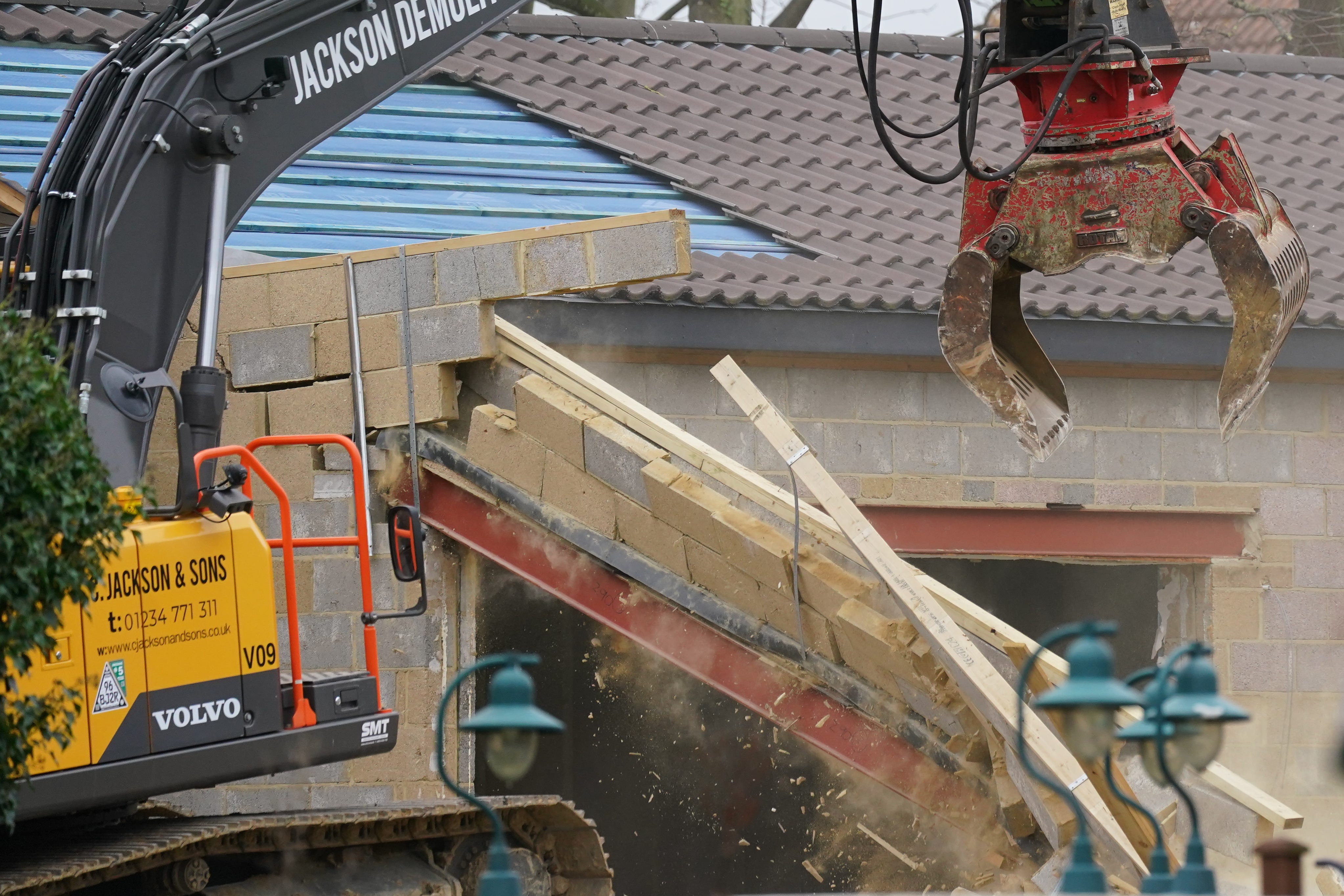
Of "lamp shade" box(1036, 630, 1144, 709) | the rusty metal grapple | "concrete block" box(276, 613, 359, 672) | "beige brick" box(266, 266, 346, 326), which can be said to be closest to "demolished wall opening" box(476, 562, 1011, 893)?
"concrete block" box(276, 613, 359, 672)

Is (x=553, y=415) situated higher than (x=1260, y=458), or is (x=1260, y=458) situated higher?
(x=553, y=415)

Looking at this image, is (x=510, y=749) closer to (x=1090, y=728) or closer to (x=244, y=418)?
→ (x=1090, y=728)

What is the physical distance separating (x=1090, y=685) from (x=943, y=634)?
3.54 m

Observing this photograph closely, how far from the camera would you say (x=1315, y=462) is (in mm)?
9547

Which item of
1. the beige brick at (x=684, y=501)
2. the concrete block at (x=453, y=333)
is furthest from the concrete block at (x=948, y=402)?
the concrete block at (x=453, y=333)

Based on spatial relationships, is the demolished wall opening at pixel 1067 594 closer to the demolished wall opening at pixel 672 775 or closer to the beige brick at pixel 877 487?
the beige brick at pixel 877 487

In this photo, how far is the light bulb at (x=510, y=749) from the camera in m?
3.29

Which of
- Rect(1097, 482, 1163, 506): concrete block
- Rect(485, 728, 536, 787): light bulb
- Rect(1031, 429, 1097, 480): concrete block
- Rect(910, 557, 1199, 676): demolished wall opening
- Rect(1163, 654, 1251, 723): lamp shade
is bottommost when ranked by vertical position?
Rect(910, 557, 1199, 676): demolished wall opening

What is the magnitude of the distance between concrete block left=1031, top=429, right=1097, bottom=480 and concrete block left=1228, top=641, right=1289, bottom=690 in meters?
1.27

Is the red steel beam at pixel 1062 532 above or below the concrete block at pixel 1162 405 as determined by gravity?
below

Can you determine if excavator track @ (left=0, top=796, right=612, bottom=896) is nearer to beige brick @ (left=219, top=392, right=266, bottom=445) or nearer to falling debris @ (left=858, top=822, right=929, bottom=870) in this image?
falling debris @ (left=858, top=822, right=929, bottom=870)

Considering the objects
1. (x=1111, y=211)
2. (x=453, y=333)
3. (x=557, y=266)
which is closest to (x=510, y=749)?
(x=1111, y=211)

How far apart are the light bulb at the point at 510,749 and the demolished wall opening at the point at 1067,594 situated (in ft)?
23.6

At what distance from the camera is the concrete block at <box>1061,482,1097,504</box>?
930cm
